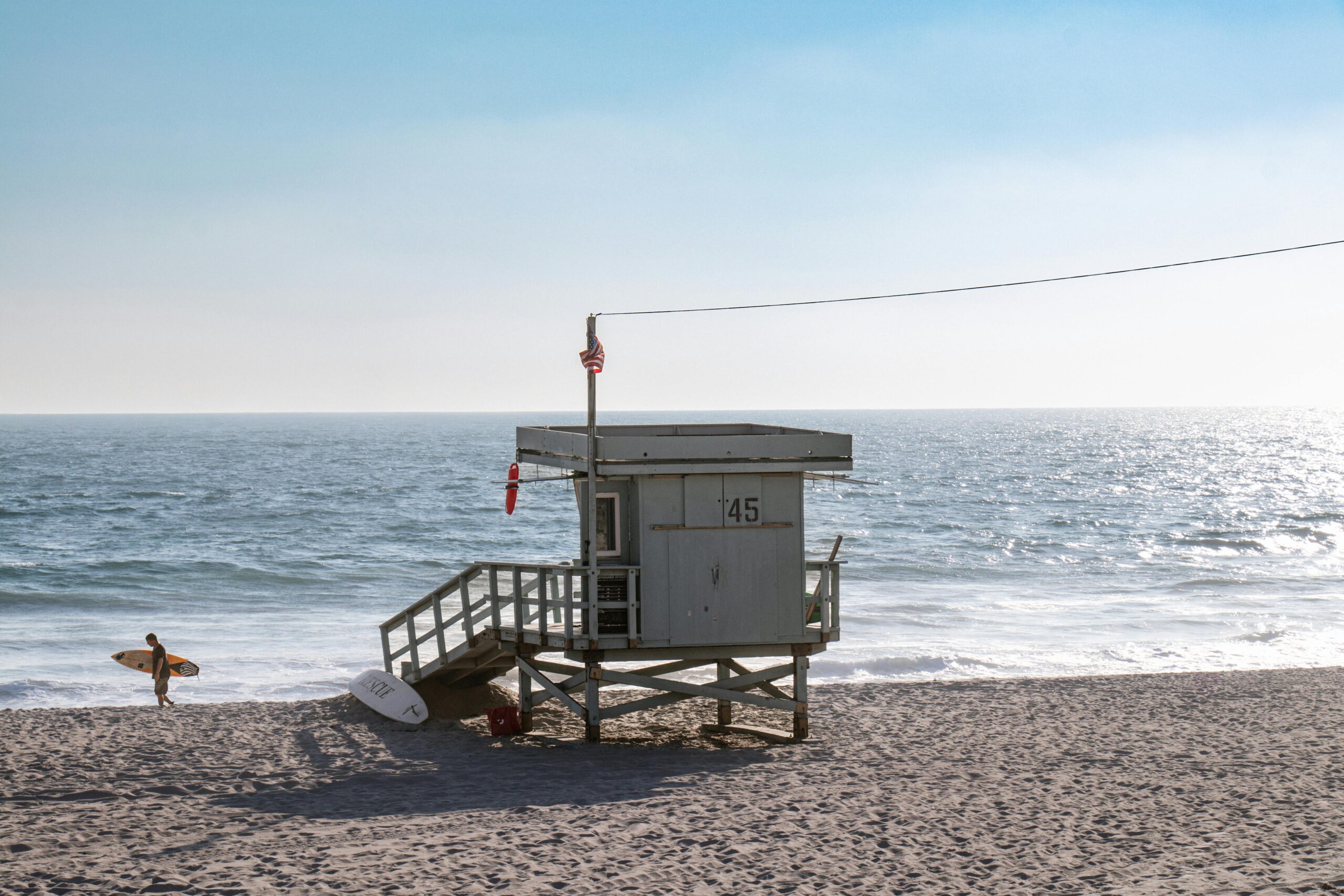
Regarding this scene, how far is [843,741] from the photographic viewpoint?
1567 centimetres

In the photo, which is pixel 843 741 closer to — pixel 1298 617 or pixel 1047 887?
pixel 1047 887

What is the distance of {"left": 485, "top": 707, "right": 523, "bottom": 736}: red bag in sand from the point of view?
1633cm

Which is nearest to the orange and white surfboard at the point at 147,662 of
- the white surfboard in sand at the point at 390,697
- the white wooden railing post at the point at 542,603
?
the white surfboard in sand at the point at 390,697

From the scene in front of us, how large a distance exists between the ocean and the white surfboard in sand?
5.29 m

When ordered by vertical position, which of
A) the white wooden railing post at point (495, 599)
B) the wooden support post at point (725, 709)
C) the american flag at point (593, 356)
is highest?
the american flag at point (593, 356)

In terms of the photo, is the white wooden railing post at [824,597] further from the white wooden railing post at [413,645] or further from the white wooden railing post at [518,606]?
the white wooden railing post at [413,645]

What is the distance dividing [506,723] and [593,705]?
1.55m

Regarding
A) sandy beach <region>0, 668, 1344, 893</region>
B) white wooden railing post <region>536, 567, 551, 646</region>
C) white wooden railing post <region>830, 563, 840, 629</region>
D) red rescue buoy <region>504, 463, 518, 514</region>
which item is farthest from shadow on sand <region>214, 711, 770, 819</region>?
red rescue buoy <region>504, 463, 518, 514</region>

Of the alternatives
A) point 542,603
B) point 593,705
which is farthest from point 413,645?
point 593,705

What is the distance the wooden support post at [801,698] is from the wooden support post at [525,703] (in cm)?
357

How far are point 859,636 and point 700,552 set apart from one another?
14.9m

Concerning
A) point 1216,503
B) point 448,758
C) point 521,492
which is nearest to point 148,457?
point 521,492

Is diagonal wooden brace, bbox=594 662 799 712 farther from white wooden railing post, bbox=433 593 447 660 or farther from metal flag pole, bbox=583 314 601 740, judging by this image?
white wooden railing post, bbox=433 593 447 660

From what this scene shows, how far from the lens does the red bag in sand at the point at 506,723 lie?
1633cm
